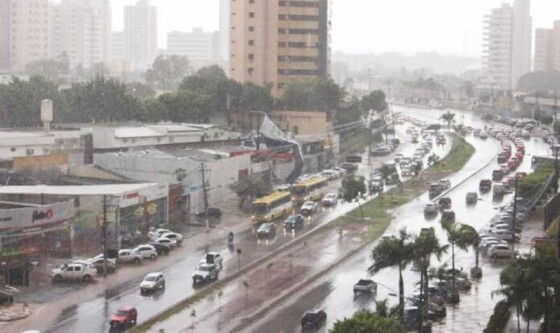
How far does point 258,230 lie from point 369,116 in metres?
31.8

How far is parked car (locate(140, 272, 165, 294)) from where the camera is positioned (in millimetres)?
17141

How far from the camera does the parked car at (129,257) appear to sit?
19.4 metres

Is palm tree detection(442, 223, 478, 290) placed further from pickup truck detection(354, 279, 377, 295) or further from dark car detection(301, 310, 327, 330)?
dark car detection(301, 310, 327, 330)

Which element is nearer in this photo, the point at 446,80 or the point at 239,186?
the point at 239,186

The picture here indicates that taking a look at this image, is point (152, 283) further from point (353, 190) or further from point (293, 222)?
point (353, 190)

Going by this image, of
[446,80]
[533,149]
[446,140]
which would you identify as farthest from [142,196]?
[446,80]

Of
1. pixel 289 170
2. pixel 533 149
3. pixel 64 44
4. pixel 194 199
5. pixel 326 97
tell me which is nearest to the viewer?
pixel 194 199

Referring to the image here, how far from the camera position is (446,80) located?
390ft

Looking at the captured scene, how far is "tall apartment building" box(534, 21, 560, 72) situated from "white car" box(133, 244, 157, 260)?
288 ft

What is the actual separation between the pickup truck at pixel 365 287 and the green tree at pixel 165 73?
2434 inches

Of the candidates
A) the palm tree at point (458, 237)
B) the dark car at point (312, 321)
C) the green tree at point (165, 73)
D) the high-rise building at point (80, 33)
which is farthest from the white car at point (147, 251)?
the high-rise building at point (80, 33)

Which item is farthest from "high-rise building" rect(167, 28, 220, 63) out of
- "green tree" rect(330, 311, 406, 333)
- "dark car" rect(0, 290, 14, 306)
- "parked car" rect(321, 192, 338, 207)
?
"green tree" rect(330, 311, 406, 333)

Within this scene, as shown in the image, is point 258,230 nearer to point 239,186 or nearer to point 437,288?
point 239,186

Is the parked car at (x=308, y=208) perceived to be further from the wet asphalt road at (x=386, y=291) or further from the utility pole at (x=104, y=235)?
the utility pole at (x=104, y=235)
